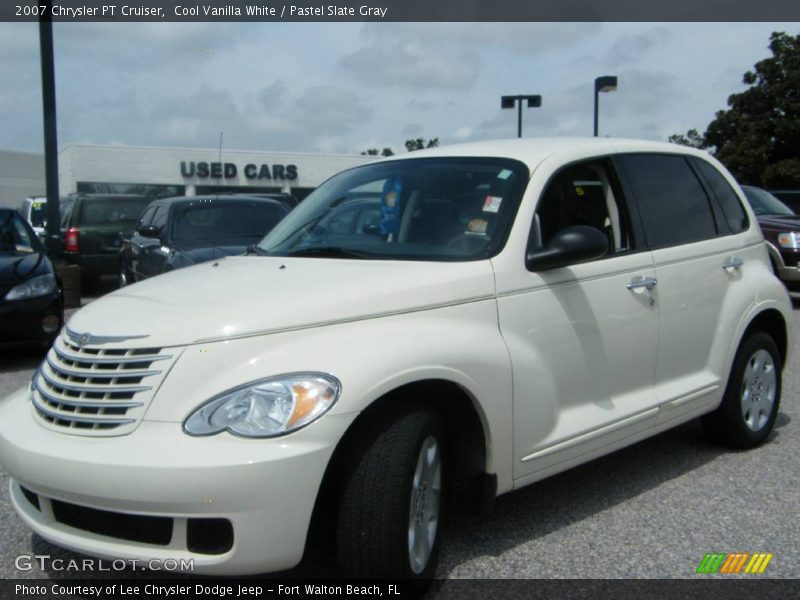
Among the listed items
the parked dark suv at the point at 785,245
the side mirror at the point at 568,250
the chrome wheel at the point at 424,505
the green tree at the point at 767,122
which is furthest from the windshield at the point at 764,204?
the green tree at the point at 767,122

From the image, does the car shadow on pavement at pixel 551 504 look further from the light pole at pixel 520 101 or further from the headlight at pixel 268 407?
the light pole at pixel 520 101

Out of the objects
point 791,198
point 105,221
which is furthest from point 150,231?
point 791,198

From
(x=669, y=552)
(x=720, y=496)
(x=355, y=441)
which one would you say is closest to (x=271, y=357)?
(x=355, y=441)

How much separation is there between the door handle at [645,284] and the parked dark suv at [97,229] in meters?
11.7

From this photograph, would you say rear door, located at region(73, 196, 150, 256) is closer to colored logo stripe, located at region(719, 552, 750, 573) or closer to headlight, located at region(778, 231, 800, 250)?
headlight, located at region(778, 231, 800, 250)

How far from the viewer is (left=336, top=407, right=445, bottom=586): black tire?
2.94 meters

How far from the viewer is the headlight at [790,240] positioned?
1180cm

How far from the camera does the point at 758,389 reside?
5.21 metres

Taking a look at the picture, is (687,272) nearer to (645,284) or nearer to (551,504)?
(645,284)

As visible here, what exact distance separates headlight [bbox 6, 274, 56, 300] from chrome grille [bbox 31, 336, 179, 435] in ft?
17.2

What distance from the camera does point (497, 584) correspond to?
3.40 m

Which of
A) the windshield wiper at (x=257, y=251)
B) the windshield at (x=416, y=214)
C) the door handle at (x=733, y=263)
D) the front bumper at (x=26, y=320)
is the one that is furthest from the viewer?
the front bumper at (x=26, y=320)

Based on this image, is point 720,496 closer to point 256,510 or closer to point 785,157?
point 256,510

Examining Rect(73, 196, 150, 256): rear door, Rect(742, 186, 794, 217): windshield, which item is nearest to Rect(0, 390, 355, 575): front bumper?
Rect(742, 186, 794, 217): windshield
